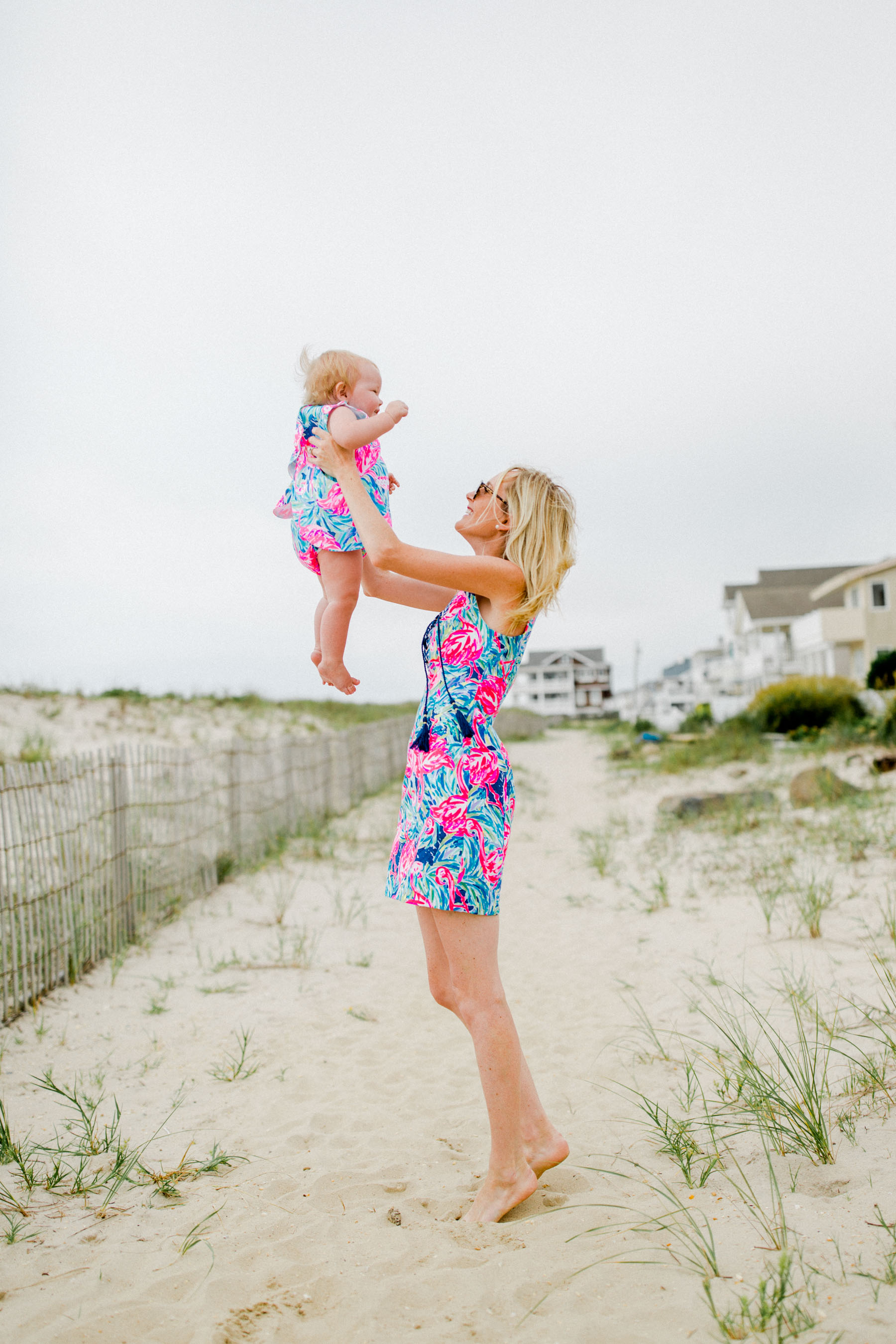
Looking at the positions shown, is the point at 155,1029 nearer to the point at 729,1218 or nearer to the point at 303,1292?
the point at 303,1292

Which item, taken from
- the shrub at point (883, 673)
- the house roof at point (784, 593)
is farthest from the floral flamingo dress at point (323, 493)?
the house roof at point (784, 593)

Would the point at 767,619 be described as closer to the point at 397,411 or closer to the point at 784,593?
the point at 784,593

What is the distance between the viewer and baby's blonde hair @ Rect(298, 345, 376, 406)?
100 inches

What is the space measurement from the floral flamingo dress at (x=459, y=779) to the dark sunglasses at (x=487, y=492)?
27 cm

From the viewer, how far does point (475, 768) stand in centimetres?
232

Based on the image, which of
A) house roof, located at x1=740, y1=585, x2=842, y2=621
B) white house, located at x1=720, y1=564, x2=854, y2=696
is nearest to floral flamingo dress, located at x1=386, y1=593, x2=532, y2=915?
white house, located at x1=720, y1=564, x2=854, y2=696

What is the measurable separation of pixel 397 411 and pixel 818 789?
8395 millimetres

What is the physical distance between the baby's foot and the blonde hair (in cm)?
59

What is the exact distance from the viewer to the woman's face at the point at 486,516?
8.16ft

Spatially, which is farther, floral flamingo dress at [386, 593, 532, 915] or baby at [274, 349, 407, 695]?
baby at [274, 349, 407, 695]

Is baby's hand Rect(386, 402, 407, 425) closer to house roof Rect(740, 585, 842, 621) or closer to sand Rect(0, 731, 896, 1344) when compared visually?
sand Rect(0, 731, 896, 1344)

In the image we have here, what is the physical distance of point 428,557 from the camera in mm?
2270

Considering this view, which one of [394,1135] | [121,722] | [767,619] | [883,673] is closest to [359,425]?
[394,1135]

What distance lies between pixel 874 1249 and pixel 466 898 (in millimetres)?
1164
